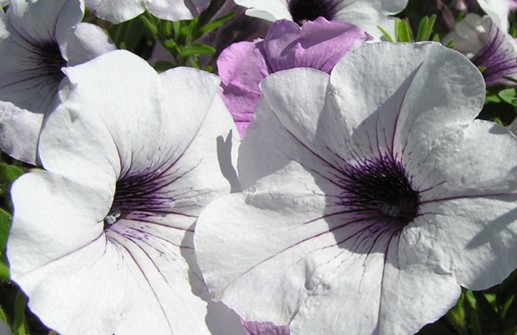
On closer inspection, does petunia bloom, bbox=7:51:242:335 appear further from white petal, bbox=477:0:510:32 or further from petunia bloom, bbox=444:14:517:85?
petunia bloom, bbox=444:14:517:85

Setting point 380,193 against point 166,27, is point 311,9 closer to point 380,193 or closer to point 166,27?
point 166,27

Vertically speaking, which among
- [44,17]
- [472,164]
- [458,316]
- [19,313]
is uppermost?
[44,17]

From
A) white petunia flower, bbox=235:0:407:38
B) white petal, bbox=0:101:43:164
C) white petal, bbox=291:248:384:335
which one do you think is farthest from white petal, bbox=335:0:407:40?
white petal, bbox=0:101:43:164

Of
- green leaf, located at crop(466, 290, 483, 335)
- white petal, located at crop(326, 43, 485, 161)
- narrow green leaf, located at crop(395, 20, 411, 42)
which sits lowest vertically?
green leaf, located at crop(466, 290, 483, 335)

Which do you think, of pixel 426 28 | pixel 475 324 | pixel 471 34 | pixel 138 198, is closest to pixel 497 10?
pixel 426 28

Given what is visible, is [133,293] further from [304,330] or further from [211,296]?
[304,330]

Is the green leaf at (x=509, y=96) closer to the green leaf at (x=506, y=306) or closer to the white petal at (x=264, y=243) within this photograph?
the green leaf at (x=506, y=306)
